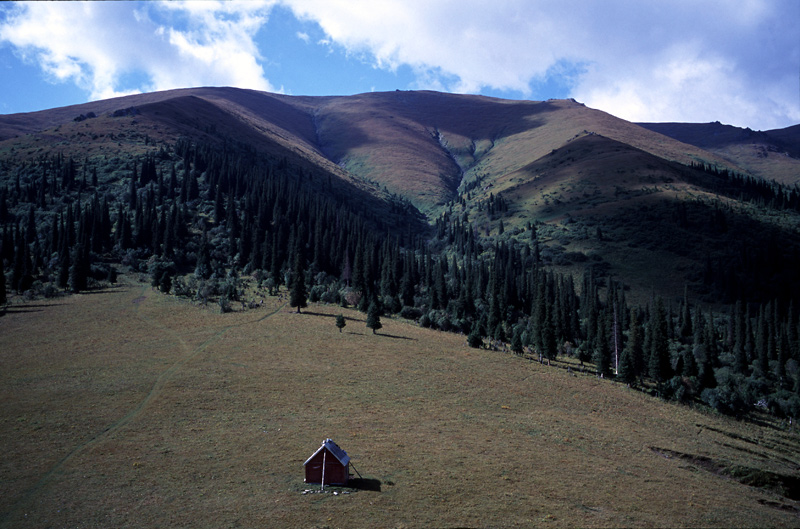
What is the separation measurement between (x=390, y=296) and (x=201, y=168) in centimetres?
9346

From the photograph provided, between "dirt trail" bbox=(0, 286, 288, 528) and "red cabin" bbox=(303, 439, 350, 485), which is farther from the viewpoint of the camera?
"red cabin" bbox=(303, 439, 350, 485)

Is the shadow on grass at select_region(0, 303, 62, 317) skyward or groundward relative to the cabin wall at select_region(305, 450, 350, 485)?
skyward

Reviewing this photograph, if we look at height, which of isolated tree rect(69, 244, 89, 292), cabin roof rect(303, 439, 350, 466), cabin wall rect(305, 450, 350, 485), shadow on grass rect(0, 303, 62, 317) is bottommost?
cabin wall rect(305, 450, 350, 485)

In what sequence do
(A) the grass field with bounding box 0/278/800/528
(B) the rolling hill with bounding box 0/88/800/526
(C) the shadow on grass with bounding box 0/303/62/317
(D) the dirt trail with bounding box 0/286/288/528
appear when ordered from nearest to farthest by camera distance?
(D) the dirt trail with bounding box 0/286/288/528
(A) the grass field with bounding box 0/278/800/528
(B) the rolling hill with bounding box 0/88/800/526
(C) the shadow on grass with bounding box 0/303/62/317

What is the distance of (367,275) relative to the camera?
4481 inches

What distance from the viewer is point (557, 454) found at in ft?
141

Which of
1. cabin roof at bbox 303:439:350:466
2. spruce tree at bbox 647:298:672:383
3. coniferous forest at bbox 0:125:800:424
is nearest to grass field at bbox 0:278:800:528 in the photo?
cabin roof at bbox 303:439:350:466

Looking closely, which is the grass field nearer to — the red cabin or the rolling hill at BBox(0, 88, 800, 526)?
the rolling hill at BBox(0, 88, 800, 526)

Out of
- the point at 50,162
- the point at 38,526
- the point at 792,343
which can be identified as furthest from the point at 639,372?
the point at 50,162

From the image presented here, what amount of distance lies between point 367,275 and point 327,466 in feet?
265

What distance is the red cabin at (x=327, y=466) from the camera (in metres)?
33.9

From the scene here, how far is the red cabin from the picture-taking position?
33.9 m

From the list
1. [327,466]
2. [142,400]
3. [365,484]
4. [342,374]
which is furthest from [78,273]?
[365,484]

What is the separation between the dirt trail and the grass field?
0.19 meters
